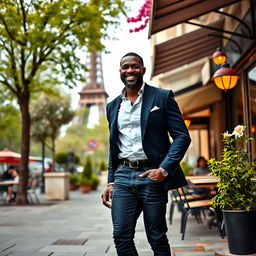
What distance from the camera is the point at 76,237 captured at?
6.64 meters

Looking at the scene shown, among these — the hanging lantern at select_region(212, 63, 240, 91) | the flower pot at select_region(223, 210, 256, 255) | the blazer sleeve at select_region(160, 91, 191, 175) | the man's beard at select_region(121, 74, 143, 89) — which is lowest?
the flower pot at select_region(223, 210, 256, 255)

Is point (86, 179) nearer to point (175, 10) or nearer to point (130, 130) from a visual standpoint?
point (175, 10)

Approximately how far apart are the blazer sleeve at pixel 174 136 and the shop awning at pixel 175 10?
11.0 ft

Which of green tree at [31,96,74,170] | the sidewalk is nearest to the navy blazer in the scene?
the sidewalk

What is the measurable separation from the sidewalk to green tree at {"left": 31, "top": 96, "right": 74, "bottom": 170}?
48.7 ft

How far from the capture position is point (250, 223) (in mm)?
4309

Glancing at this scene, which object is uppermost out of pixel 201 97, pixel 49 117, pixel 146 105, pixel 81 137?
pixel 81 137

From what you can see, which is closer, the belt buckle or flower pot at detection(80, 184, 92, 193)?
the belt buckle

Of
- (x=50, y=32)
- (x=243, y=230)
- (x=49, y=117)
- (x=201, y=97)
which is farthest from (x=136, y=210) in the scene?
(x=49, y=117)

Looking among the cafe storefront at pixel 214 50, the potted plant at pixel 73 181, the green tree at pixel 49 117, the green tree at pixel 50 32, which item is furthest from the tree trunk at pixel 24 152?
the green tree at pixel 49 117

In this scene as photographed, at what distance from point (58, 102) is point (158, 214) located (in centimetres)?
2249

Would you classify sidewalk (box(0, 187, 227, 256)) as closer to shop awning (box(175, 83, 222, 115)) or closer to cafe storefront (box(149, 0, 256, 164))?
cafe storefront (box(149, 0, 256, 164))

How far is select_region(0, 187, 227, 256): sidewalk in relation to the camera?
5395 mm

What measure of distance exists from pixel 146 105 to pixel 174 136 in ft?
1.01
